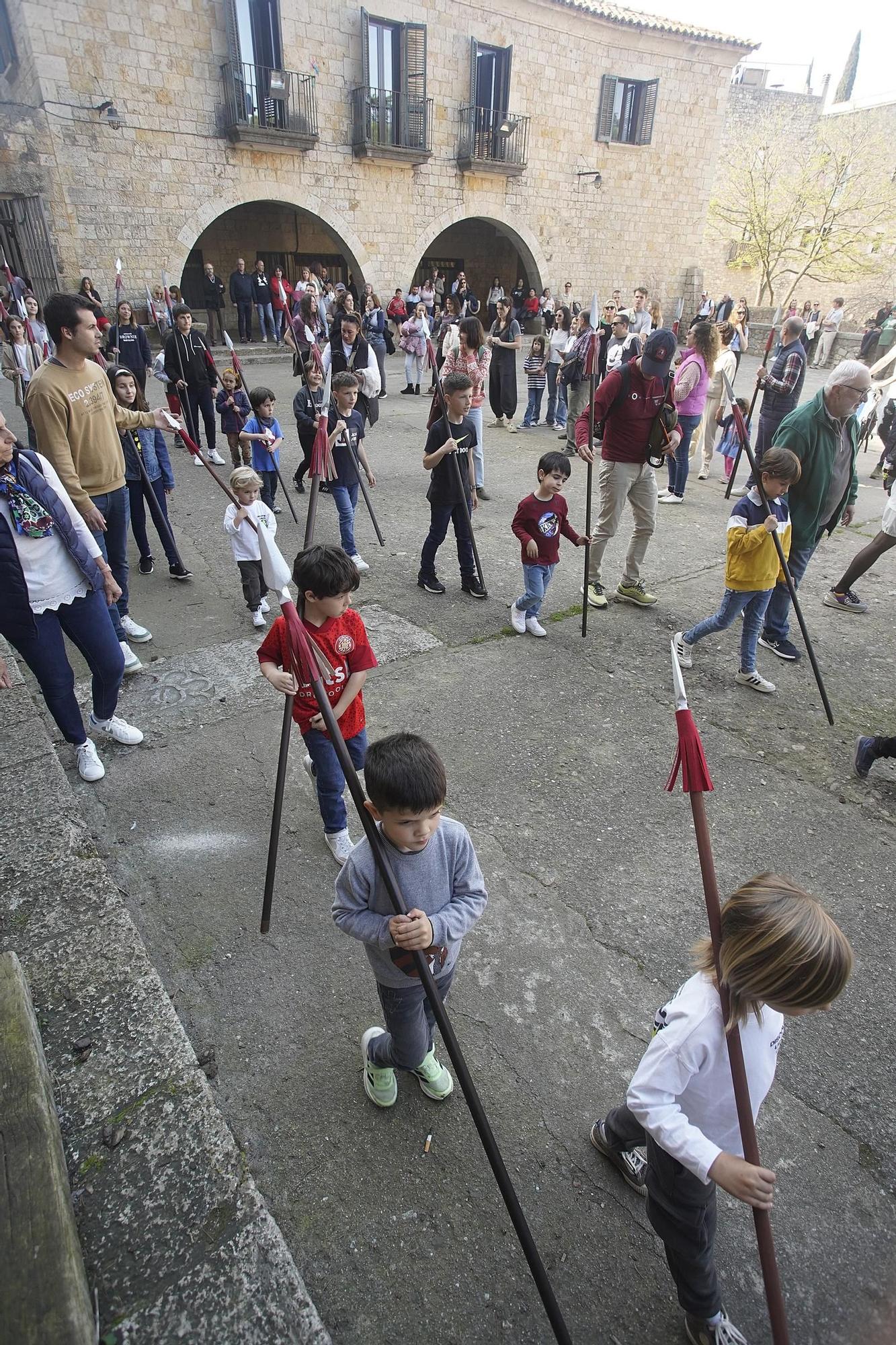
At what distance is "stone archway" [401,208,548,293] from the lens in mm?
21469

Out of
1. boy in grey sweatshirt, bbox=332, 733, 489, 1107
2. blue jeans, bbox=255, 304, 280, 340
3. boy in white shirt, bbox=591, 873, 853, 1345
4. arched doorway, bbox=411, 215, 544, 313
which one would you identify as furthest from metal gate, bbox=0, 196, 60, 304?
boy in white shirt, bbox=591, 873, 853, 1345

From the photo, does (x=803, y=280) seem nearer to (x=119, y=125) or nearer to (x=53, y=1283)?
(x=119, y=125)

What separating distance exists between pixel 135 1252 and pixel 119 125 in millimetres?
20449

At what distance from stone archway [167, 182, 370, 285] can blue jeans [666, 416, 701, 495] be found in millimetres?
14531

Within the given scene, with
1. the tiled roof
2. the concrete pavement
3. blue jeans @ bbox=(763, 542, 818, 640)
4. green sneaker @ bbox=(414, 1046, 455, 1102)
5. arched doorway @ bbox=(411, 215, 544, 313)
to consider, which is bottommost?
the concrete pavement

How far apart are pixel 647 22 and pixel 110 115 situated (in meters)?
17.9

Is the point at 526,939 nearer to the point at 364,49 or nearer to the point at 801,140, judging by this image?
the point at 364,49

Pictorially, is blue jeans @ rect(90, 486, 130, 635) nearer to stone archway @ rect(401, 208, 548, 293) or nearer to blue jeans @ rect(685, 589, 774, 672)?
blue jeans @ rect(685, 589, 774, 672)

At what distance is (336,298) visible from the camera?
525 inches

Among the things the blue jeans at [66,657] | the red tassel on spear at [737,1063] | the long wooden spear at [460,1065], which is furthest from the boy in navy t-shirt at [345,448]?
the red tassel on spear at [737,1063]

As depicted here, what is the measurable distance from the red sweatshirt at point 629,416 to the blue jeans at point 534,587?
962 millimetres

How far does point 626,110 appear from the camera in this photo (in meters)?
24.2

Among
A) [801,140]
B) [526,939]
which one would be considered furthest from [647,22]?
[526,939]

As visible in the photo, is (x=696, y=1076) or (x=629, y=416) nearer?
(x=696, y=1076)
